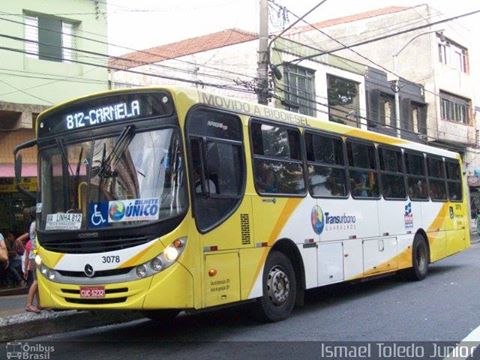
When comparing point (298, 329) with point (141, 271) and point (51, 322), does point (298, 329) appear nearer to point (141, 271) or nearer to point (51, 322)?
point (141, 271)

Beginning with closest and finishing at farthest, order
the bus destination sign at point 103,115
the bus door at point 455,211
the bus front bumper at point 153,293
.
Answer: the bus front bumper at point 153,293, the bus destination sign at point 103,115, the bus door at point 455,211

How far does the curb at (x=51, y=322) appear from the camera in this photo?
296 inches

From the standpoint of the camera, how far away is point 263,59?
49.9ft

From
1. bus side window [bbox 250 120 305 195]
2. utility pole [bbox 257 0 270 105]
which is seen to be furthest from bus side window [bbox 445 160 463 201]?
bus side window [bbox 250 120 305 195]

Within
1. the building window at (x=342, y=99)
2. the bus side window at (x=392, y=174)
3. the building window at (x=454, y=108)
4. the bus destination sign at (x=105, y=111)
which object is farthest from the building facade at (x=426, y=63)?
the bus destination sign at (x=105, y=111)

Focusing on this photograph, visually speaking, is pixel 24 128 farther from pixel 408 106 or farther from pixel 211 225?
pixel 408 106

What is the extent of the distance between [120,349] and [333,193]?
4.44 m

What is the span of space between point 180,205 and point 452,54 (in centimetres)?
3365

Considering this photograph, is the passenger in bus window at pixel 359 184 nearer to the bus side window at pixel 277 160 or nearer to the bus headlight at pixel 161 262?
the bus side window at pixel 277 160

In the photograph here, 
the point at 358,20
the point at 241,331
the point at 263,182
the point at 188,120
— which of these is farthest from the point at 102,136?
the point at 358,20

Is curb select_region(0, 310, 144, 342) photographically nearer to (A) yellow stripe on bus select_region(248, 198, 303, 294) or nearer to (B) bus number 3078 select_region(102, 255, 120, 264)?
(B) bus number 3078 select_region(102, 255, 120, 264)

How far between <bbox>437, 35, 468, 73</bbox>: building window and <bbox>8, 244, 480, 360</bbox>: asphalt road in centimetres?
2707

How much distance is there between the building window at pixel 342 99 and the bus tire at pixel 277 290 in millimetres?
17797

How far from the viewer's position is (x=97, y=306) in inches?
262
